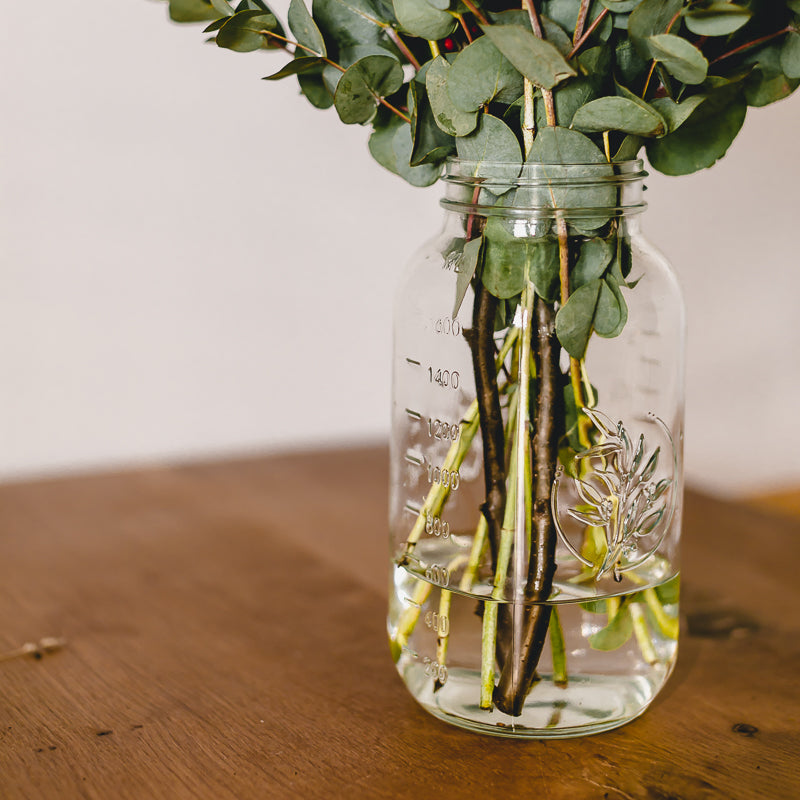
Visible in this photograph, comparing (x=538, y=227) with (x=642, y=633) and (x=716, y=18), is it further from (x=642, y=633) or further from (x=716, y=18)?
(x=642, y=633)

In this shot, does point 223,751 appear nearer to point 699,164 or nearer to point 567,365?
point 567,365

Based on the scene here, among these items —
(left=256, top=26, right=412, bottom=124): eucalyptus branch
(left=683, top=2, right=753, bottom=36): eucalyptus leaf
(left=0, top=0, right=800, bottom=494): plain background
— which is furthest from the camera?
(left=0, top=0, right=800, bottom=494): plain background

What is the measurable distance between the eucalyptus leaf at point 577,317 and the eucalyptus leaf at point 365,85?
154mm

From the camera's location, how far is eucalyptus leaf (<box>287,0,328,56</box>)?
52cm

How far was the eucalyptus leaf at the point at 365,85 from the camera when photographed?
510 millimetres

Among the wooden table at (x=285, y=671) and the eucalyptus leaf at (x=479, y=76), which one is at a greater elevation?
the eucalyptus leaf at (x=479, y=76)

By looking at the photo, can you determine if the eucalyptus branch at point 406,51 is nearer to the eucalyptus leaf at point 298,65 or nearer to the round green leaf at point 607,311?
the eucalyptus leaf at point 298,65

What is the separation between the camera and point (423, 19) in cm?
48

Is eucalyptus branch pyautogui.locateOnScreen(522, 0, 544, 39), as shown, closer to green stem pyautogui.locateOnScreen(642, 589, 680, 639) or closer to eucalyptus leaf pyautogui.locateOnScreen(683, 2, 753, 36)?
eucalyptus leaf pyautogui.locateOnScreen(683, 2, 753, 36)

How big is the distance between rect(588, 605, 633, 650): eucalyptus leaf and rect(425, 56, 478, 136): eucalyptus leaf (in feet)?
0.95

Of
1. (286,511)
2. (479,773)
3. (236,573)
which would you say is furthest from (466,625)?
(286,511)

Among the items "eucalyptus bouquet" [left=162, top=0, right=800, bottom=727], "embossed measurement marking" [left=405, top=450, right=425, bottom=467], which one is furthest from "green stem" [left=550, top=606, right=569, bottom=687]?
"embossed measurement marking" [left=405, top=450, right=425, bottom=467]

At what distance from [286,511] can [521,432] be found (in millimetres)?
555

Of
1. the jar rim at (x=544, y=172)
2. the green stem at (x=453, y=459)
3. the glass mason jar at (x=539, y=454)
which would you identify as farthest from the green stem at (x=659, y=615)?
the jar rim at (x=544, y=172)
